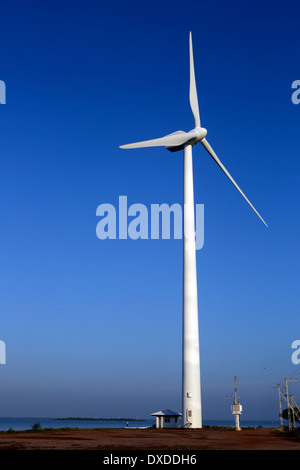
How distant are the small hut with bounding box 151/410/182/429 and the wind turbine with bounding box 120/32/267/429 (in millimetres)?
10401

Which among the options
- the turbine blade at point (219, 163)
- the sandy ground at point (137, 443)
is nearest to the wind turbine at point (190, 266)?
the turbine blade at point (219, 163)

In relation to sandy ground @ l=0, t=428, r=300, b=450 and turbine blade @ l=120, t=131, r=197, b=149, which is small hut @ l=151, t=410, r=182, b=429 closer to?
sandy ground @ l=0, t=428, r=300, b=450

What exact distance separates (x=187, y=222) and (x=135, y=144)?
12141mm

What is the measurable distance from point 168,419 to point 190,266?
897 inches

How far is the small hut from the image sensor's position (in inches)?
2404

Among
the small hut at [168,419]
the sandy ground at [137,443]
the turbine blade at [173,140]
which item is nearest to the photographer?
the sandy ground at [137,443]

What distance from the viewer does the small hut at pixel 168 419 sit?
200 ft

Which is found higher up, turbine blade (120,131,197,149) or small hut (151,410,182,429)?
turbine blade (120,131,197,149)

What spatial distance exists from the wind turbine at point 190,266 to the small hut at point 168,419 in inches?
409

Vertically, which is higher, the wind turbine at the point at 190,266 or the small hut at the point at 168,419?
the wind turbine at the point at 190,266

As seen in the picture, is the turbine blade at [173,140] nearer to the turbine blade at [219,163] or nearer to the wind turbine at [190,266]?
the wind turbine at [190,266]

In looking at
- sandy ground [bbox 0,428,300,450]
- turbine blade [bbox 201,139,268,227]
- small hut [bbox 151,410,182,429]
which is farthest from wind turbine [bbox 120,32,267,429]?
sandy ground [bbox 0,428,300,450]
